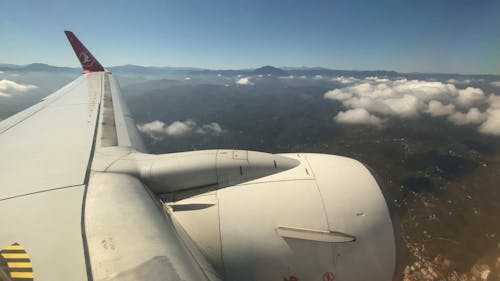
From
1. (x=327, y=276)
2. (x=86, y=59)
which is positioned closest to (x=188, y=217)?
(x=327, y=276)

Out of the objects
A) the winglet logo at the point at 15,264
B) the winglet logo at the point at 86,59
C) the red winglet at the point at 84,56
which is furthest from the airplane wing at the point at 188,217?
the winglet logo at the point at 86,59

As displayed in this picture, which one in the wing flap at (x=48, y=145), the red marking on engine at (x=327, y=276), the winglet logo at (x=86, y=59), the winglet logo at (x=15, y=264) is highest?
the winglet logo at (x=86, y=59)

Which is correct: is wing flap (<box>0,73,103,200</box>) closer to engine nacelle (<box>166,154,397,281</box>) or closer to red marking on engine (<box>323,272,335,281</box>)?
engine nacelle (<box>166,154,397,281</box>)

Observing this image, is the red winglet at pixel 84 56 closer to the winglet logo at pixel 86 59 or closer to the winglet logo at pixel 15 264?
the winglet logo at pixel 86 59

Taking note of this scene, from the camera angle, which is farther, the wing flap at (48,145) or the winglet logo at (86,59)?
the winglet logo at (86,59)

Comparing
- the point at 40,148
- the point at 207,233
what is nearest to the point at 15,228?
the point at 207,233

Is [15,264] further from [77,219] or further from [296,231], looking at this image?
[296,231]

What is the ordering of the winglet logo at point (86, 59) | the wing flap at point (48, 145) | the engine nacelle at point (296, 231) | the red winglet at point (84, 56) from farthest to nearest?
1. the winglet logo at point (86, 59)
2. the red winglet at point (84, 56)
3. the wing flap at point (48, 145)
4. the engine nacelle at point (296, 231)
